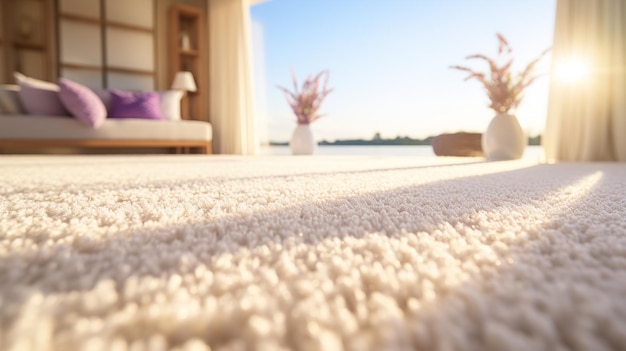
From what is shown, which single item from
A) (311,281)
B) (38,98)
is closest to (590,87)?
(311,281)

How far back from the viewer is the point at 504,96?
2158 mm

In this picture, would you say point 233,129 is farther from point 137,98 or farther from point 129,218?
point 129,218

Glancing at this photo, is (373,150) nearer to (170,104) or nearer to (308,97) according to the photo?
(308,97)

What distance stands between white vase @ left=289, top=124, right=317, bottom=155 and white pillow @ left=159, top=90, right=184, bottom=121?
58.7 inches

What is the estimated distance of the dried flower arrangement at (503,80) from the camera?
6.98 feet

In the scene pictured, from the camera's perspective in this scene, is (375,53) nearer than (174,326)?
No

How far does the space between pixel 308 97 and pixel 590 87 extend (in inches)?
81.4

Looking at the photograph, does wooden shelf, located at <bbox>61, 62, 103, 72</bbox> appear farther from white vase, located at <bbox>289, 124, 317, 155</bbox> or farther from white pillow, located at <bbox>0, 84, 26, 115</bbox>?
white vase, located at <bbox>289, 124, 317, 155</bbox>

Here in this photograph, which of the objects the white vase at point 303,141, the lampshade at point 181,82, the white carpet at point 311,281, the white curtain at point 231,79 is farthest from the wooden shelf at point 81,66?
the white carpet at point 311,281

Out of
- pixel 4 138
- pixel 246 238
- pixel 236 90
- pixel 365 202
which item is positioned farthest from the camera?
pixel 236 90

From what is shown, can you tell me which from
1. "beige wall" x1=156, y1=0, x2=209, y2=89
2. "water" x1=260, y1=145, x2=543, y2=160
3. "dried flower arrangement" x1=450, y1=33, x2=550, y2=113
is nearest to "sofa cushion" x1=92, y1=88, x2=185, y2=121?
"beige wall" x1=156, y1=0, x2=209, y2=89

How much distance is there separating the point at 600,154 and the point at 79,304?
2.56 m

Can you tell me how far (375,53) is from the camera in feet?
17.1

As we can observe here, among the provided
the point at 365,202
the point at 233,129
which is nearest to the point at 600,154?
the point at 365,202
